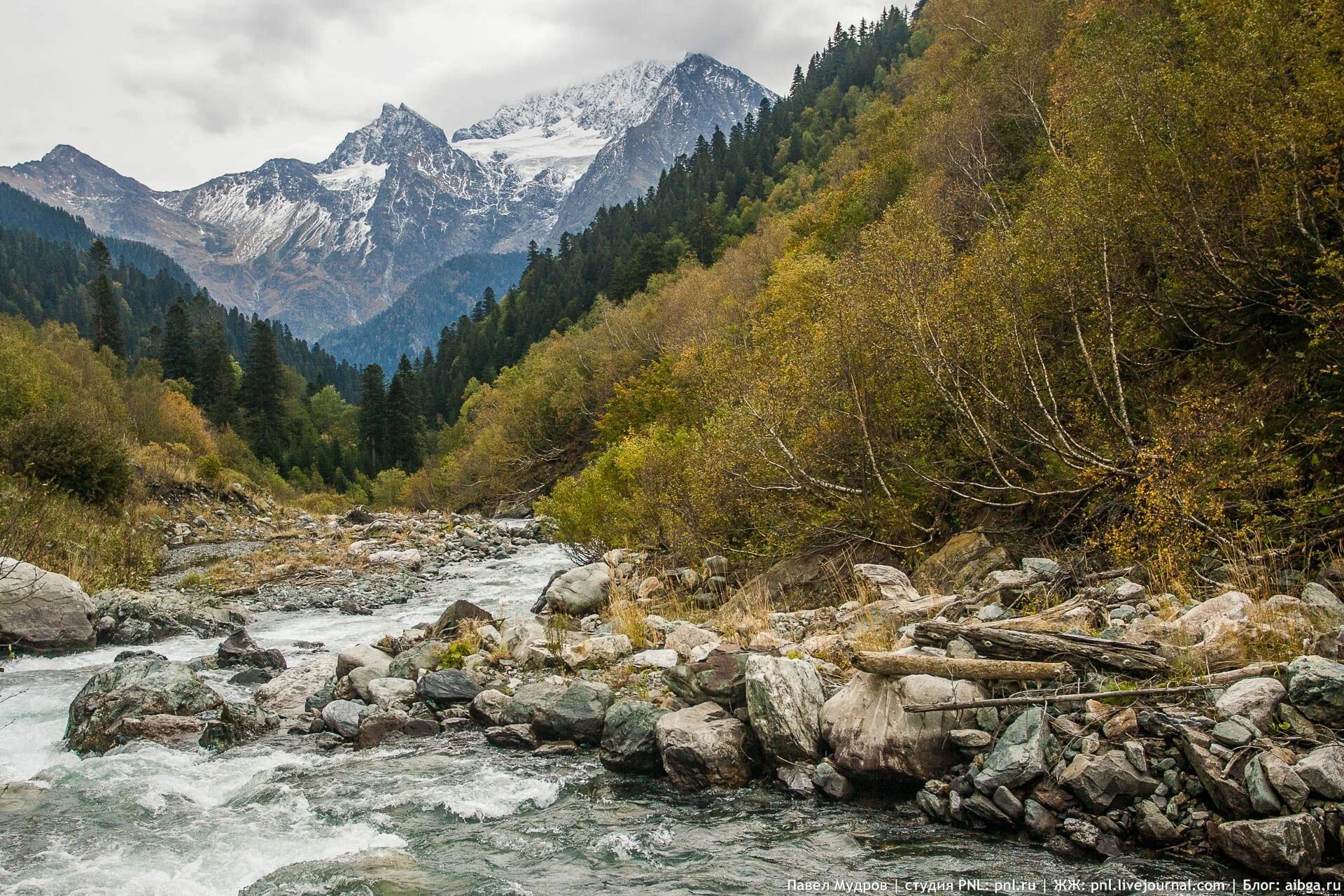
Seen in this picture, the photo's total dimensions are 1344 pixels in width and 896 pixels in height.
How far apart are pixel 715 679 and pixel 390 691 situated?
602cm

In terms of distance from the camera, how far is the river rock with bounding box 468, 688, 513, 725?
12008mm

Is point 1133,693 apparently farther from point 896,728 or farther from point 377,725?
point 377,725

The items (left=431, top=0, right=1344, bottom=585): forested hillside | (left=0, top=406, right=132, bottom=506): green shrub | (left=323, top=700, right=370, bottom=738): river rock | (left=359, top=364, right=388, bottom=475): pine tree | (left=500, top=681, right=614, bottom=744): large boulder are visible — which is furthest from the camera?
(left=359, top=364, right=388, bottom=475): pine tree

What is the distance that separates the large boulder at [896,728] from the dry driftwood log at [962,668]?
10 cm

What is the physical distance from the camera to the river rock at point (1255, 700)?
680cm

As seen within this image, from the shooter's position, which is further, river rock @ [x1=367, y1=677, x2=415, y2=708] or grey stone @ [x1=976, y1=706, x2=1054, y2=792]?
river rock @ [x1=367, y1=677, x2=415, y2=708]

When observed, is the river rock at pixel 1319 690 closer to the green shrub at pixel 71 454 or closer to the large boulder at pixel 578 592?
the large boulder at pixel 578 592

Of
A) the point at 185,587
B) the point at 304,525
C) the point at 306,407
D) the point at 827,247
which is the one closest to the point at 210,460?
the point at 304,525

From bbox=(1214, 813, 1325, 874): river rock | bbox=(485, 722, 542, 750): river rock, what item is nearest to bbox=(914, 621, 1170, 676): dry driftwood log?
bbox=(1214, 813, 1325, 874): river rock

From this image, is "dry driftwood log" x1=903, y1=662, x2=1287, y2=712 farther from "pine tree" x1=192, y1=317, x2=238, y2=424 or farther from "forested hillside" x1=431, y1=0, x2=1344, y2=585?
"pine tree" x1=192, y1=317, x2=238, y2=424

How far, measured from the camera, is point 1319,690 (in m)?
6.73

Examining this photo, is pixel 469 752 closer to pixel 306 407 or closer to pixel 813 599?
pixel 813 599

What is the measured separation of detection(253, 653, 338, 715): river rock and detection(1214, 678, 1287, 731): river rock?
42.7 feet

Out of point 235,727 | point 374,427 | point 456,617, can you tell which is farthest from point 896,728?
point 374,427
